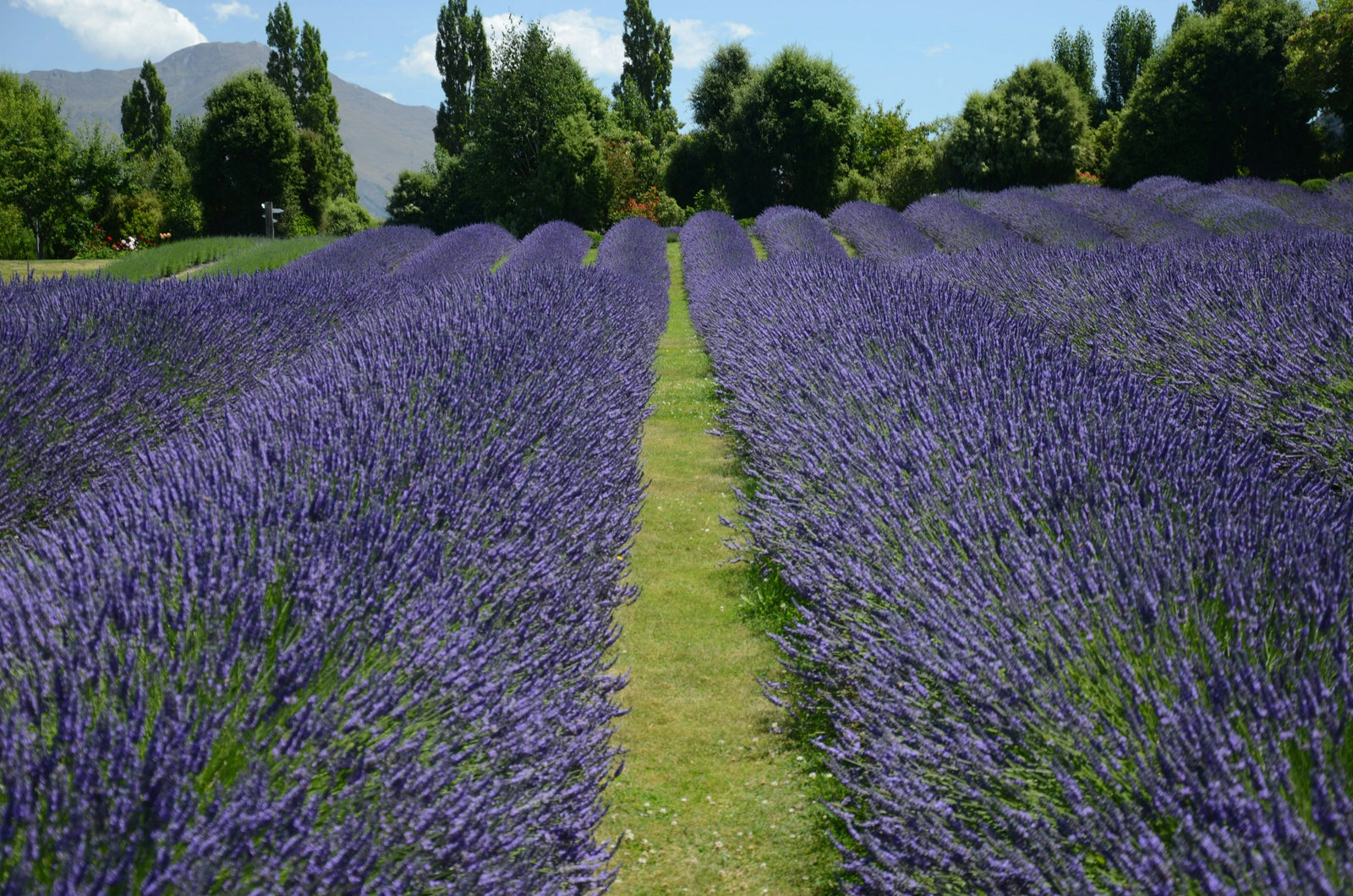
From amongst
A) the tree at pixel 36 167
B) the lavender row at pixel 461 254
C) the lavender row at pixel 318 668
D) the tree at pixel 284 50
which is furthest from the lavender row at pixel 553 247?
the tree at pixel 284 50

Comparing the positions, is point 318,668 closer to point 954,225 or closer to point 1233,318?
point 1233,318

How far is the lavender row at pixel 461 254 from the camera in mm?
10312

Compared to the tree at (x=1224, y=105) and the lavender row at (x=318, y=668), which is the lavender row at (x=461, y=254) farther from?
the tree at (x=1224, y=105)

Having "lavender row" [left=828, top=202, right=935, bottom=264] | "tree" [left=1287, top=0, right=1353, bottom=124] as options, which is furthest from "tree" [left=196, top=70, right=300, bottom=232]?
"tree" [left=1287, top=0, right=1353, bottom=124]

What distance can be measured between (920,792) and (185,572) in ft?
4.80

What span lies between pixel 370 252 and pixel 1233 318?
11109mm

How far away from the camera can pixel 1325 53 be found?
18328mm

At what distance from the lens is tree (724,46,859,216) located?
22.4 m

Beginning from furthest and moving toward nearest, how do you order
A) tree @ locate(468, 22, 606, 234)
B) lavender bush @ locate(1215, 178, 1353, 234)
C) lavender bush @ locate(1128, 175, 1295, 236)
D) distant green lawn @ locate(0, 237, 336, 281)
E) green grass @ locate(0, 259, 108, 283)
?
tree @ locate(468, 22, 606, 234) → green grass @ locate(0, 259, 108, 283) → distant green lawn @ locate(0, 237, 336, 281) → lavender bush @ locate(1215, 178, 1353, 234) → lavender bush @ locate(1128, 175, 1295, 236)

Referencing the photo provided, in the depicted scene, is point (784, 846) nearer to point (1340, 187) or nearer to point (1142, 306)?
point (1142, 306)

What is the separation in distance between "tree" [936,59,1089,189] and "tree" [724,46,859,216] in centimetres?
284

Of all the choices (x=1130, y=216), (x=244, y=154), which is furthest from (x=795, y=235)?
(x=244, y=154)

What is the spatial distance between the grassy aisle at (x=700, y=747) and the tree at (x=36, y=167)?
19551 mm

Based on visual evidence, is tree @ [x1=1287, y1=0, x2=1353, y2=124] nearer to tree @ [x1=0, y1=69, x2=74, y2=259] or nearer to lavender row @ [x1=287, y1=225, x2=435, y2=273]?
lavender row @ [x1=287, y1=225, x2=435, y2=273]
